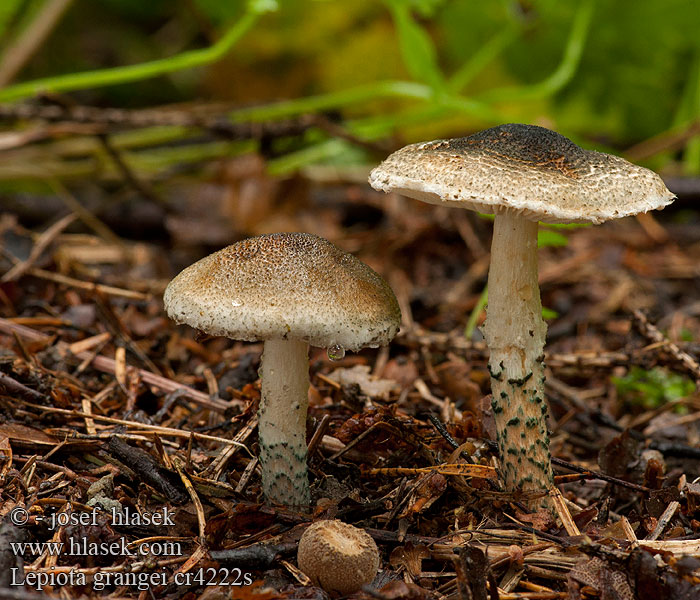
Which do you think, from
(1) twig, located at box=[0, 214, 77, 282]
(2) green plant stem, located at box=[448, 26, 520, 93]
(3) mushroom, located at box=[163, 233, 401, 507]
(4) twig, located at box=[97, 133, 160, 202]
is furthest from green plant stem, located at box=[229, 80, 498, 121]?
(3) mushroom, located at box=[163, 233, 401, 507]

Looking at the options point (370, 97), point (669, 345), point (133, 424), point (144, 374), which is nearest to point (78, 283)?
point (144, 374)

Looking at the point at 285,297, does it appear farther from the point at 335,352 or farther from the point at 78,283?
the point at 78,283

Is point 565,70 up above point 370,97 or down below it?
above

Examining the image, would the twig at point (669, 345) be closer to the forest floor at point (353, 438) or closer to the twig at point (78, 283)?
the forest floor at point (353, 438)

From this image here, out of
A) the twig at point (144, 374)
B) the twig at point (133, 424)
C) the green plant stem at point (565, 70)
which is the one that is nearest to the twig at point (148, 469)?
the twig at point (133, 424)

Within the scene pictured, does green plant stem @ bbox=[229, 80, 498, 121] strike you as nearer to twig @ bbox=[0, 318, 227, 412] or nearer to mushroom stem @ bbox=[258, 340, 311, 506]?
twig @ bbox=[0, 318, 227, 412]

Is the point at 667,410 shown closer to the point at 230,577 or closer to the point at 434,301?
the point at 434,301
